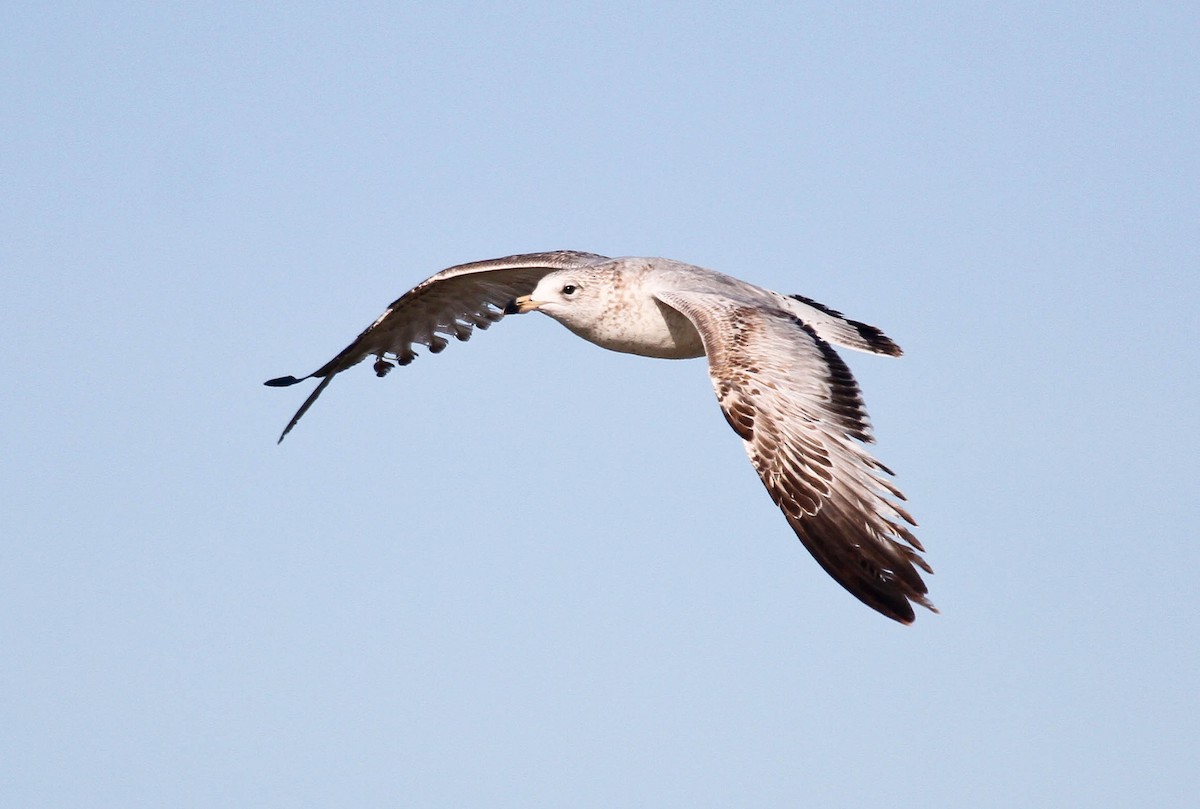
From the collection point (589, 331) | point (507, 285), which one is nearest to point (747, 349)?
point (589, 331)

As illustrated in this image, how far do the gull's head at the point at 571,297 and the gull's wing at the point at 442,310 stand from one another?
136 centimetres

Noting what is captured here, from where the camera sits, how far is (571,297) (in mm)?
17266

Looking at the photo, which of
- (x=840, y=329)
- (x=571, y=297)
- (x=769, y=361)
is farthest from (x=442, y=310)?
(x=769, y=361)

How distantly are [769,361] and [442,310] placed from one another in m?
7.26

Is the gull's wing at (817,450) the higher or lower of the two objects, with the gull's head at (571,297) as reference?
lower

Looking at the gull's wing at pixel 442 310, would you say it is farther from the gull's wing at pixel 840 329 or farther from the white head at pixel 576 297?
the gull's wing at pixel 840 329

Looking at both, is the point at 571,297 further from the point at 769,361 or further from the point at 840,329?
the point at 769,361

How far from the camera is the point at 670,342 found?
1709 cm

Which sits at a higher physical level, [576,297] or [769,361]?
[576,297]

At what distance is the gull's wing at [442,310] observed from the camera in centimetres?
1922

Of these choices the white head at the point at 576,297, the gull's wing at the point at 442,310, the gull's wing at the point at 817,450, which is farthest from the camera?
the gull's wing at the point at 442,310

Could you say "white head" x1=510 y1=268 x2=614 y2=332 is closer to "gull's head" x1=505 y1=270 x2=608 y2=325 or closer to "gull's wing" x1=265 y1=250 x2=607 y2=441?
"gull's head" x1=505 y1=270 x2=608 y2=325

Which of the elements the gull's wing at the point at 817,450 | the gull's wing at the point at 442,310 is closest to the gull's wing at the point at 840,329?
the gull's wing at the point at 817,450

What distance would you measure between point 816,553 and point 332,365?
351 inches
